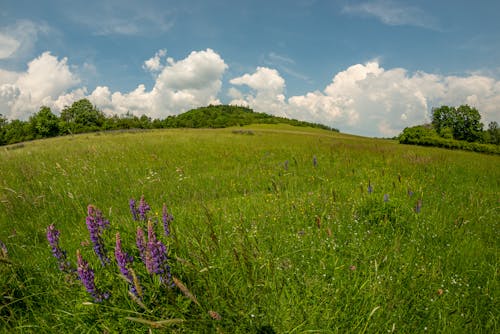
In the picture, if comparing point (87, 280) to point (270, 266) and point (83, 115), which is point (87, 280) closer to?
point (270, 266)

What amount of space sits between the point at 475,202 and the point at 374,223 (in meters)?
3.24

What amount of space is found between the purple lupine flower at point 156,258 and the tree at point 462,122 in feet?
284

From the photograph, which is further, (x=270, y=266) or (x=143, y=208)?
(x=143, y=208)

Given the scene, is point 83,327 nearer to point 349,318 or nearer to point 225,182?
point 349,318

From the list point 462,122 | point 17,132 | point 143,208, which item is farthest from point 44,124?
point 462,122

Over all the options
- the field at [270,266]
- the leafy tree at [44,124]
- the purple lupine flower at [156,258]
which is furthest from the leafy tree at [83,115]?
the purple lupine flower at [156,258]

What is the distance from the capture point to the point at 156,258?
5.22 ft

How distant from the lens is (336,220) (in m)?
3.35

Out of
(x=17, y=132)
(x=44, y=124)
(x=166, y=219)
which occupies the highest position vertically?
(x=44, y=124)

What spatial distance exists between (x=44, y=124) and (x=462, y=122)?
13166 cm

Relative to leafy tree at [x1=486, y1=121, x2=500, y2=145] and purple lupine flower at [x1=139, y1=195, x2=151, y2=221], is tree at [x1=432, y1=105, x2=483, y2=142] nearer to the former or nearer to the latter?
leafy tree at [x1=486, y1=121, x2=500, y2=145]

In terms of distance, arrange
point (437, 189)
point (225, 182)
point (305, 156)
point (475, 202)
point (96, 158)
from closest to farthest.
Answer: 1. point (475, 202)
2. point (437, 189)
3. point (225, 182)
4. point (96, 158)
5. point (305, 156)

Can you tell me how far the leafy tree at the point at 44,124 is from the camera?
77.2 metres

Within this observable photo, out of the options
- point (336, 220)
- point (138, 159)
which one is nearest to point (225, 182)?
point (336, 220)
